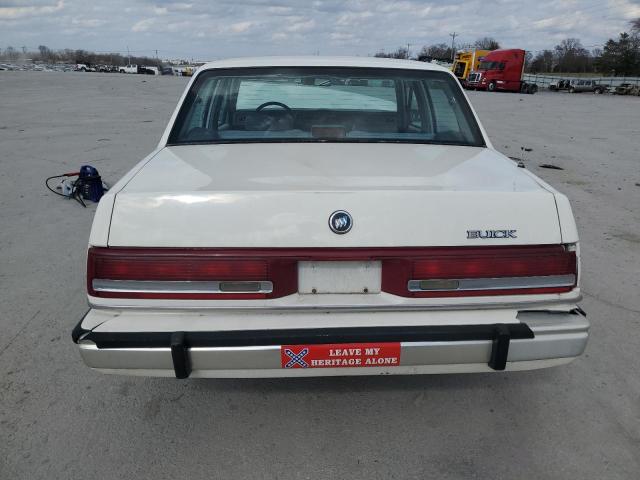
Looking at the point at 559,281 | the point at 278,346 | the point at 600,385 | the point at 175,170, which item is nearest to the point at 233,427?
the point at 278,346

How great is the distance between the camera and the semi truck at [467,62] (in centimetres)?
4031

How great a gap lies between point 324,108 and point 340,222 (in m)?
1.61

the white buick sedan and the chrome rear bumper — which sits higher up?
the white buick sedan

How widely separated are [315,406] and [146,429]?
835mm

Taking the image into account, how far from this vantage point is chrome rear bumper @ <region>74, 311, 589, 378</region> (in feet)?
6.58

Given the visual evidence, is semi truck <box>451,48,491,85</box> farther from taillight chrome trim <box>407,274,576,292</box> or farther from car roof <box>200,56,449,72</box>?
taillight chrome trim <box>407,274,576,292</box>

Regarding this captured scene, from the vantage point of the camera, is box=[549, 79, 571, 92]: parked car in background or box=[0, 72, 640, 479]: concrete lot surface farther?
box=[549, 79, 571, 92]: parked car in background

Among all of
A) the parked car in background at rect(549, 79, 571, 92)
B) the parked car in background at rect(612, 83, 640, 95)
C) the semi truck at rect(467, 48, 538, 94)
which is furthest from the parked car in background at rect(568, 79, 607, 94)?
the semi truck at rect(467, 48, 538, 94)

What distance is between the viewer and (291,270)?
2049mm

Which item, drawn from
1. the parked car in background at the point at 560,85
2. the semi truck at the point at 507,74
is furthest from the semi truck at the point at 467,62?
the parked car in background at the point at 560,85

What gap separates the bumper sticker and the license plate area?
0.22 meters

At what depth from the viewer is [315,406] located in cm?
262

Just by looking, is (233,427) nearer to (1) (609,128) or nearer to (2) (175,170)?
(2) (175,170)

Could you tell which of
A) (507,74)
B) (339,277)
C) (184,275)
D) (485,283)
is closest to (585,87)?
(507,74)
